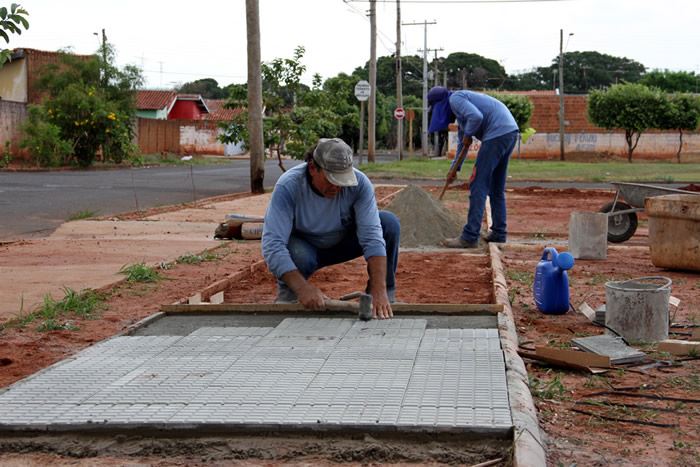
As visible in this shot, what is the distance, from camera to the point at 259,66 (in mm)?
19375

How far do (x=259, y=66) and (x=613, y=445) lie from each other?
656 inches

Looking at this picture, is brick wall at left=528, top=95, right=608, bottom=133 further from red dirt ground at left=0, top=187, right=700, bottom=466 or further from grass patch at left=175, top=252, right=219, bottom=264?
grass patch at left=175, top=252, right=219, bottom=264

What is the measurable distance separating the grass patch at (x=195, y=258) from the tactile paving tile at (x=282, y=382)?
350cm

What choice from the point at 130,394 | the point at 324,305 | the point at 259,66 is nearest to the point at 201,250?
the point at 324,305

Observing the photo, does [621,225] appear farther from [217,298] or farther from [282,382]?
[282,382]

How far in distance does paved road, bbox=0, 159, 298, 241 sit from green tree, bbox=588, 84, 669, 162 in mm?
28533

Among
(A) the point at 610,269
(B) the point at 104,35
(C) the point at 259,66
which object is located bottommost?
(A) the point at 610,269

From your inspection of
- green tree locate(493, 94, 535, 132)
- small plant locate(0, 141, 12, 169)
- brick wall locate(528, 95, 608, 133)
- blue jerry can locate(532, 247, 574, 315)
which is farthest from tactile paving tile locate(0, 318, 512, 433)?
brick wall locate(528, 95, 608, 133)

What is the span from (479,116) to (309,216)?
4410mm

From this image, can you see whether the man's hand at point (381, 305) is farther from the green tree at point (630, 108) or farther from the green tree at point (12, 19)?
the green tree at point (630, 108)

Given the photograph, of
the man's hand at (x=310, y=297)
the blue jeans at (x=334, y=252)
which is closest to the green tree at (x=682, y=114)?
the blue jeans at (x=334, y=252)

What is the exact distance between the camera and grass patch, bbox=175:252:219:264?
8.84 metres

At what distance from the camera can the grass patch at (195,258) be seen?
29.0 ft

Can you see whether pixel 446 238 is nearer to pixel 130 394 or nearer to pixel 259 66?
pixel 130 394
